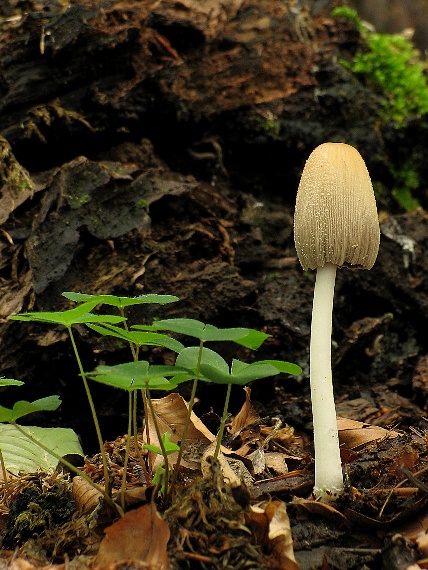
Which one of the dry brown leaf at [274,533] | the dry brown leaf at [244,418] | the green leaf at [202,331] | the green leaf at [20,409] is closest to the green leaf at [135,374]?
the green leaf at [202,331]

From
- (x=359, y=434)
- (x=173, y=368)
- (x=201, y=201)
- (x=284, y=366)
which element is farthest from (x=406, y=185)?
(x=173, y=368)

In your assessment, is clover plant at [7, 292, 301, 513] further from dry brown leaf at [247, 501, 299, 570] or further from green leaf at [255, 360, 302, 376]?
dry brown leaf at [247, 501, 299, 570]

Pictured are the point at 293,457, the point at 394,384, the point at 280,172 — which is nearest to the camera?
the point at 293,457

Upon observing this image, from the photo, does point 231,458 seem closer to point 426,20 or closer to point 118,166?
point 118,166

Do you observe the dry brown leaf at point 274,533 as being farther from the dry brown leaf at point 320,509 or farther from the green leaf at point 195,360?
the green leaf at point 195,360

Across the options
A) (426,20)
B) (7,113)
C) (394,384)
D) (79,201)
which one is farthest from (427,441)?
(426,20)
